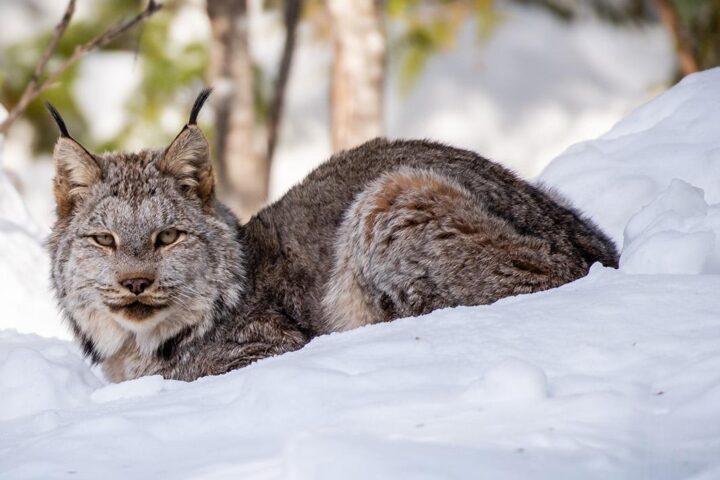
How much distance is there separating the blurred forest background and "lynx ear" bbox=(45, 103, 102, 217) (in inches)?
153

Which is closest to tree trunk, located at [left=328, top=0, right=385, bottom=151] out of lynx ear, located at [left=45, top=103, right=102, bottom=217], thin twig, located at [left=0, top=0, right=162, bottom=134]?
thin twig, located at [left=0, top=0, right=162, bottom=134]

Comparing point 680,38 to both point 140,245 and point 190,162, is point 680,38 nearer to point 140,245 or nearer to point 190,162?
point 190,162

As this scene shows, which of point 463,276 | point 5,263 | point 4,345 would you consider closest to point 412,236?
point 463,276

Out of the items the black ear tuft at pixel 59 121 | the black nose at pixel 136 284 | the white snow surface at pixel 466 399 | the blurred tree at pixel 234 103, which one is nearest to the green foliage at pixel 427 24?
the blurred tree at pixel 234 103

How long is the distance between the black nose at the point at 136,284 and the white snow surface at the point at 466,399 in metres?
0.67

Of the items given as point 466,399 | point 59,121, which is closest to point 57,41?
point 59,121

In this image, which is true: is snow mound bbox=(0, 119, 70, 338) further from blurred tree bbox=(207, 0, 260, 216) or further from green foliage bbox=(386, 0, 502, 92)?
green foliage bbox=(386, 0, 502, 92)

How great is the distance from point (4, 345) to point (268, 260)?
1.37 metres

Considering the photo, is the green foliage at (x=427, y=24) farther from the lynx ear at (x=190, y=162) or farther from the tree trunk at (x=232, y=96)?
the lynx ear at (x=190, y=162)

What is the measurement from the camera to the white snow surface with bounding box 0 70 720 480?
10.2ft

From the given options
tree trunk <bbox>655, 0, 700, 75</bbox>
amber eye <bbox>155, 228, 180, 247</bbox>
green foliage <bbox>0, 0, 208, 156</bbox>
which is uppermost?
green foliage <bbox>0, 0, 208, 156</bbox>

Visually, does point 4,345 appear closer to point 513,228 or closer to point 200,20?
point 513,228

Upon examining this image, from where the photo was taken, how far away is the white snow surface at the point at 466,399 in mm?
3102

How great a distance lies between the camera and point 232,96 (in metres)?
14.2
